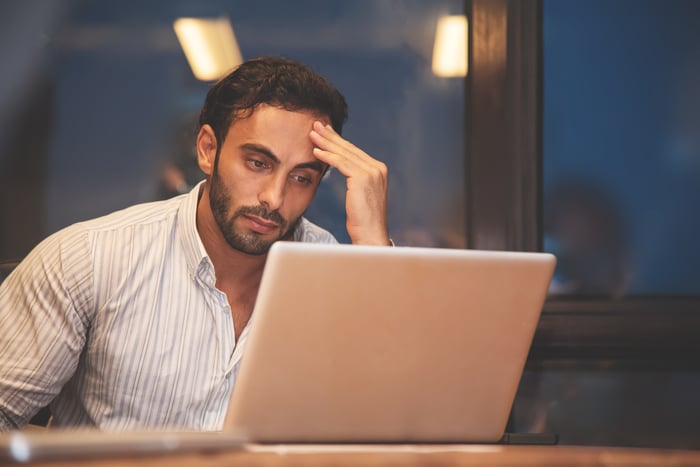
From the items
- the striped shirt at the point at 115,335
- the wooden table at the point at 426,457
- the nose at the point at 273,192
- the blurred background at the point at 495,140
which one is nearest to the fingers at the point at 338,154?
the nose at the point at 273,192

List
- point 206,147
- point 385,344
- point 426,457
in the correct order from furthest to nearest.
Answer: point 206,147, point 385,344, point 426,457

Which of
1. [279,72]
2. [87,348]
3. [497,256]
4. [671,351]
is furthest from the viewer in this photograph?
[671,351]

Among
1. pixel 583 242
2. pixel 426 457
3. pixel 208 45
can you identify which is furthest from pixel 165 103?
pixel 426 457

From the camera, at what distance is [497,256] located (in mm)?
979

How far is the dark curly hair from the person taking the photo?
179 cm

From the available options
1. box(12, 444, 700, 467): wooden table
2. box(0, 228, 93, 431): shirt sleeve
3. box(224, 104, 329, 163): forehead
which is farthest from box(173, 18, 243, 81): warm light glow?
box(12, 444, 700, 467): wooden table

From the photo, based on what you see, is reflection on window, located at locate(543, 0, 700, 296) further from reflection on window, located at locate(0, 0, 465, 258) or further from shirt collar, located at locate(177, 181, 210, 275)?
shirt collar, located at locate(177, 181, 210, 275)

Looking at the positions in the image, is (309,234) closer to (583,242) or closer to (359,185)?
(359,185)

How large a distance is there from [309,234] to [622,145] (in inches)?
39.4

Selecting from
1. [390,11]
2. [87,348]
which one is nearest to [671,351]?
[390,11]

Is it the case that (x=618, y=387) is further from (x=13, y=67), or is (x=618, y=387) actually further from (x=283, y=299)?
Answer: (x=13, y=67)

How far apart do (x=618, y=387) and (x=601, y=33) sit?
105 centimetres

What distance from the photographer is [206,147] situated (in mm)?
1924

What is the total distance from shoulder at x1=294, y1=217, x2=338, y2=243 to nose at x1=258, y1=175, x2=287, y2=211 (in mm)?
195
